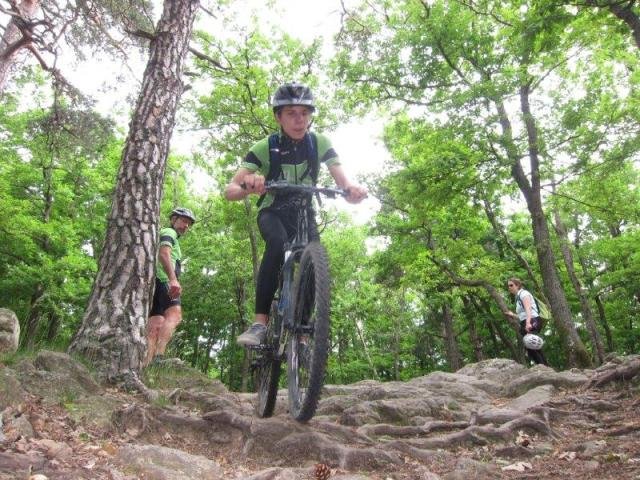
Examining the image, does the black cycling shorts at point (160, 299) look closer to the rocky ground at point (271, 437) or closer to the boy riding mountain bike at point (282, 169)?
the rocky ground at point (271, 437)

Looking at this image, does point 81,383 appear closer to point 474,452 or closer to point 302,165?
point 302,165

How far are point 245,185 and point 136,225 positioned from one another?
73.7 inches

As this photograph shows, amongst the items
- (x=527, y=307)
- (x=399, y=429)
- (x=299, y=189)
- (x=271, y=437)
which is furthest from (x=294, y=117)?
(x=527, y=307)

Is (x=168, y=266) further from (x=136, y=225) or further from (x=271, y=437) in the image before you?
(x=271, y=437)

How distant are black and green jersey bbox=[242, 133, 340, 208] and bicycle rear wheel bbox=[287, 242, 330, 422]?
87 cm

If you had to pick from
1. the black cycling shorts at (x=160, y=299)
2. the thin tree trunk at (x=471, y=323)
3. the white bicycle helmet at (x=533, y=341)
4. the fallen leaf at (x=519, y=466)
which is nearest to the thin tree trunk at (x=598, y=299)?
the thin tree trunk at (x=471, y=323)

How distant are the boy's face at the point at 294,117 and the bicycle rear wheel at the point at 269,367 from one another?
62.9 inches

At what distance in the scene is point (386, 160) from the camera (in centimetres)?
2362

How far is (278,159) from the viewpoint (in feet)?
14.4

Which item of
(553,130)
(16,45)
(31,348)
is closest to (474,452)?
(31,348)

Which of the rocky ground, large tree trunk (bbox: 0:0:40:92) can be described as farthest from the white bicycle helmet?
large tree trunk (bbox: 0:0:40:92)

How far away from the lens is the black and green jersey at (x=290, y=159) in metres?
4.34

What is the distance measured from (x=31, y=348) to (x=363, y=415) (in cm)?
325

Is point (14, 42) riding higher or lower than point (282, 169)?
higher
